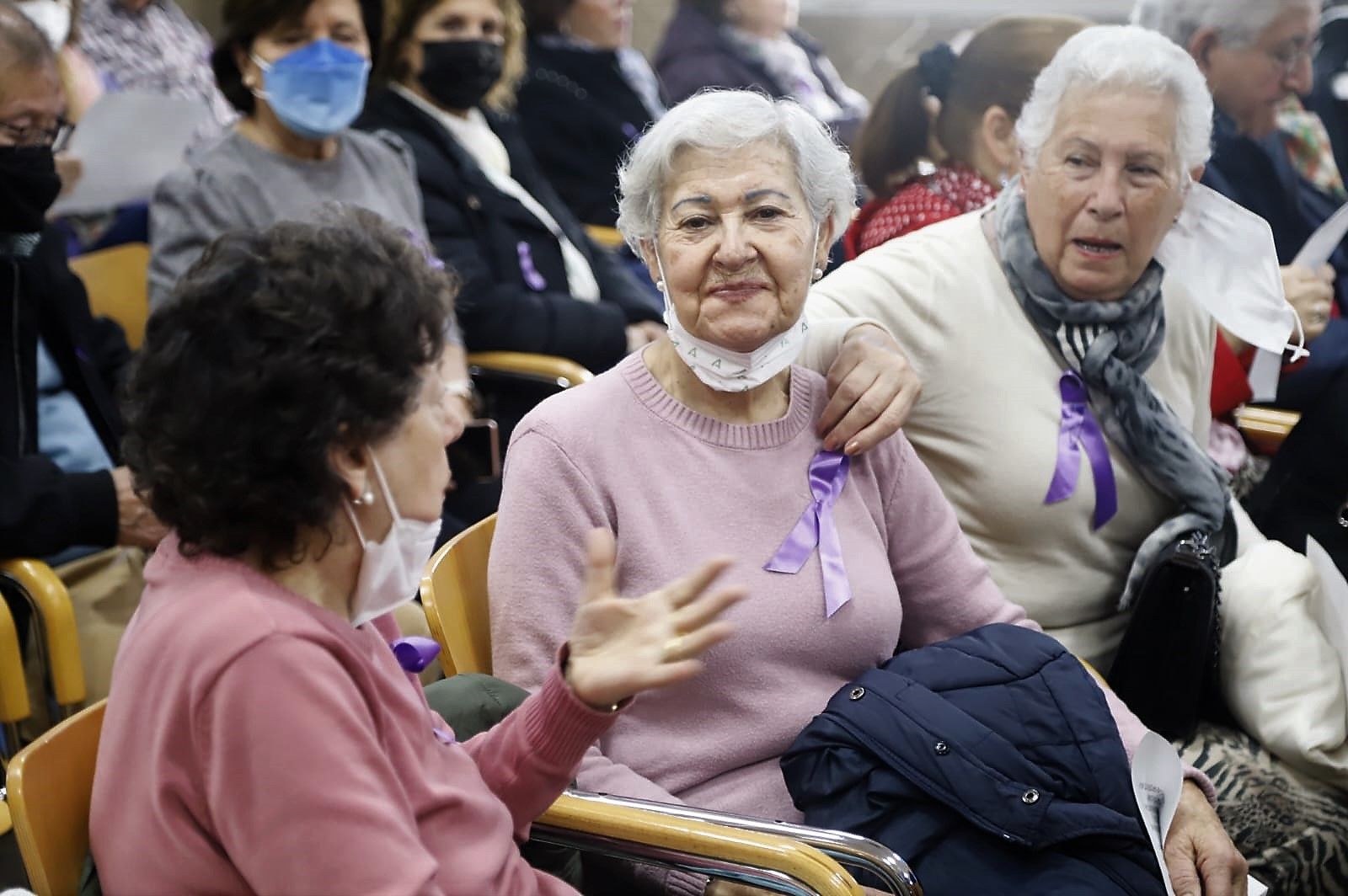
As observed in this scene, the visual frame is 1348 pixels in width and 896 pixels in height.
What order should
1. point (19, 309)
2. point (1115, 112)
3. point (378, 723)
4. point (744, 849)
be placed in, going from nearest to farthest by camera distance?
point (378, 723)
point (744, 849)
point (1115, 112)
point (19, 309)

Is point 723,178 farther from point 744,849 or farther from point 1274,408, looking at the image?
point 1274,408

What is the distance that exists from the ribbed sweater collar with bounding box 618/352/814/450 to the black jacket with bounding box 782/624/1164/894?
35 centimetres

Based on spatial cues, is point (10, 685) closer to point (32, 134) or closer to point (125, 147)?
point (32, 134)

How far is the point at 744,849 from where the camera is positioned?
1.49 metres

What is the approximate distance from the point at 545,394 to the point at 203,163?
0.87 meters

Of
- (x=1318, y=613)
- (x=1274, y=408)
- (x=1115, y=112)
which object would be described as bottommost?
(x=1274, y=408)

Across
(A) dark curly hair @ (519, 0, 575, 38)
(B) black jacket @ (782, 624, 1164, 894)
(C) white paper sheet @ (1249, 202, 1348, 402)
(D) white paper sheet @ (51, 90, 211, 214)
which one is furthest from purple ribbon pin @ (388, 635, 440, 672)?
(A) dark curly hair @ (519, 0, 575, 38)

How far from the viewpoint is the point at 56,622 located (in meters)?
2.17

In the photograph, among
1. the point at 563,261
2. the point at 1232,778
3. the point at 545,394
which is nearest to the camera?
the point at 1232,778

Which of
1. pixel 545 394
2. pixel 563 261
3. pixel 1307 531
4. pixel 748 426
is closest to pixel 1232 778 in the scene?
pixel 1307 531

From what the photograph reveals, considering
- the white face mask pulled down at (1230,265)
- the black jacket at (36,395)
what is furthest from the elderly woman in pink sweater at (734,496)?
the black jacket at (36,395)

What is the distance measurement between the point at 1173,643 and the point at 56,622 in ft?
5.64

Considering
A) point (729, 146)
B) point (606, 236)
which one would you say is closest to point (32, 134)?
point (729, 146)

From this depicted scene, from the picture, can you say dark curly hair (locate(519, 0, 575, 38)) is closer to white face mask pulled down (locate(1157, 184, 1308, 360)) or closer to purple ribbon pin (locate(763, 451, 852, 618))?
white face mask pulled down (locate(1157, 184, 1308, 360))
